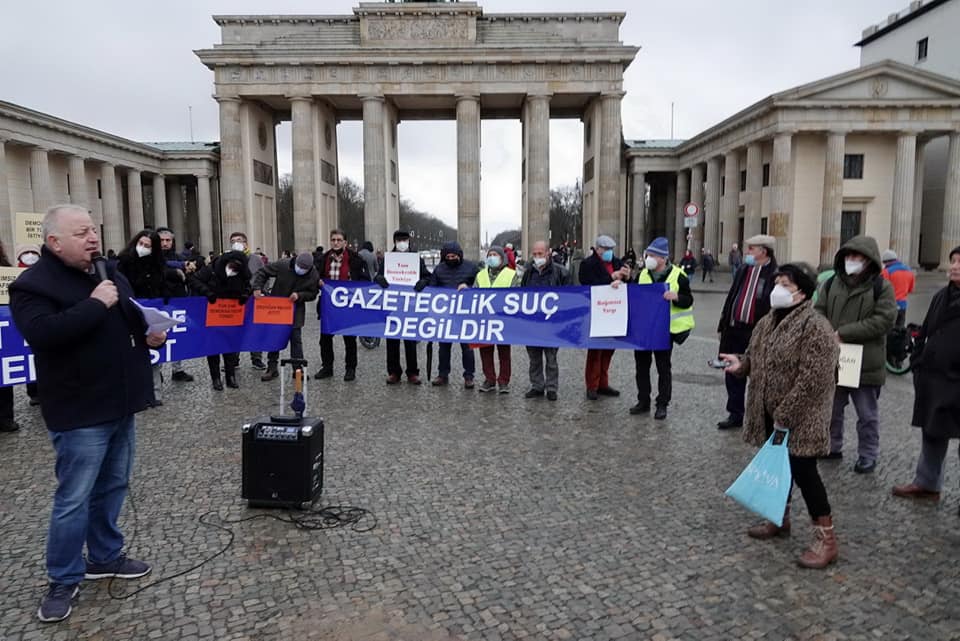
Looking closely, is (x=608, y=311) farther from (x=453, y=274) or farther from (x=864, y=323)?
(x=864, y=323)

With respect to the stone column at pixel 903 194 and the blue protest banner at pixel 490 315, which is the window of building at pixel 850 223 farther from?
the blue protest banner at pixel 490 315

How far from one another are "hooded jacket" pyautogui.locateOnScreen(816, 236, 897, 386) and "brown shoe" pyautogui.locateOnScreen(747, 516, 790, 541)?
2186 mm

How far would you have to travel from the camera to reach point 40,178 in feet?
127

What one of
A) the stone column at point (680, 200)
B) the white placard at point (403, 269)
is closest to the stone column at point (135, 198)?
the stone column at point (680, 200)

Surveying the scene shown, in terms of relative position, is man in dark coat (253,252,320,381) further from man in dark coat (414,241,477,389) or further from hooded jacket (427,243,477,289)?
hooded jacket (427,243,477,289)

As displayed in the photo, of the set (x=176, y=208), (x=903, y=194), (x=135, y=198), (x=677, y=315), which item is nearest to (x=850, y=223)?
(x=903, y=194)

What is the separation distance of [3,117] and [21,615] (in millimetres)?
41016

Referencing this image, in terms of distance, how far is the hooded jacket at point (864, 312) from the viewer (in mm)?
5922

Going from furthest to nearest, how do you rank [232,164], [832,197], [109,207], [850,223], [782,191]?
[109,207]
[232,164]
[850,223]
[832,197]
[782,191]

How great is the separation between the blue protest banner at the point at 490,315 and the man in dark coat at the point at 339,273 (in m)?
0.37

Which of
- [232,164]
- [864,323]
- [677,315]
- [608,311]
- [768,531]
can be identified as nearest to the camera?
[768,531]

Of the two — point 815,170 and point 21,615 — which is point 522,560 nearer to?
point 21,615

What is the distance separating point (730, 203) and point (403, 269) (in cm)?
3962

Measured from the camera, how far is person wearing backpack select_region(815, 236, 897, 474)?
A: 5.93 metres
